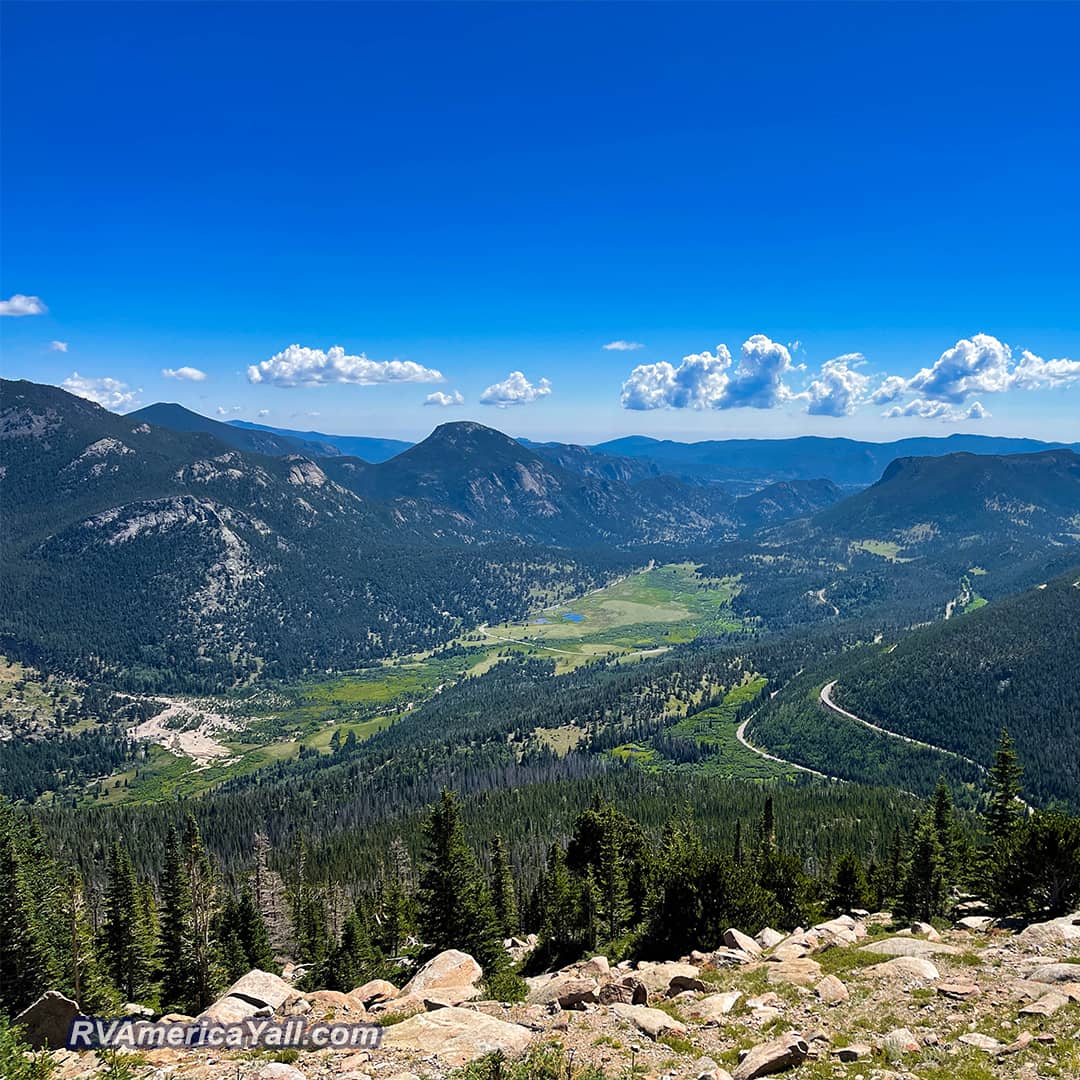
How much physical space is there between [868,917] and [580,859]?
26725mm

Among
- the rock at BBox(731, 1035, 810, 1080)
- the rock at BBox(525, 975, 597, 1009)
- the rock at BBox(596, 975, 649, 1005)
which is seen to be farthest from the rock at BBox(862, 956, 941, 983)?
the rock at BBox(525, 975, 597, 1009)

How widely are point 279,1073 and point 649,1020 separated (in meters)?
14.4

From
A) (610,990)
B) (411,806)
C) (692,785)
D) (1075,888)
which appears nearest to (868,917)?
(1075,888)

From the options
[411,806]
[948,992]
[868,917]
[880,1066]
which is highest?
[880,1066]

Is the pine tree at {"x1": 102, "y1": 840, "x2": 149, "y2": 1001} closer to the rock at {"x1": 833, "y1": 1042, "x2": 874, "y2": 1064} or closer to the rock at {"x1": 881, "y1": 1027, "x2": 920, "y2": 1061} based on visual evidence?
the rock at {"x1": 833, "y1": 1042, "x2": 874, "y2": 1064}

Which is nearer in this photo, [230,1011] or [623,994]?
[230,1011]

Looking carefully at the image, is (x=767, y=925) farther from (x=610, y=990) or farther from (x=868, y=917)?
(x=610, y=990)

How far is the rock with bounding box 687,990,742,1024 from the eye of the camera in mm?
27842

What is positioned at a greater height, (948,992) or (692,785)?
(948,992)

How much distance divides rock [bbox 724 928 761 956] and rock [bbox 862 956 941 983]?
9571mm

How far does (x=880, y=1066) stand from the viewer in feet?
69.9

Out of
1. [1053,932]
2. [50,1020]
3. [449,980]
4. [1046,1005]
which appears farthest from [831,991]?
[50,1020]

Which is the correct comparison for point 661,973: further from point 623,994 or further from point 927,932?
point 927,932

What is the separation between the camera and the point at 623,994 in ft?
101
